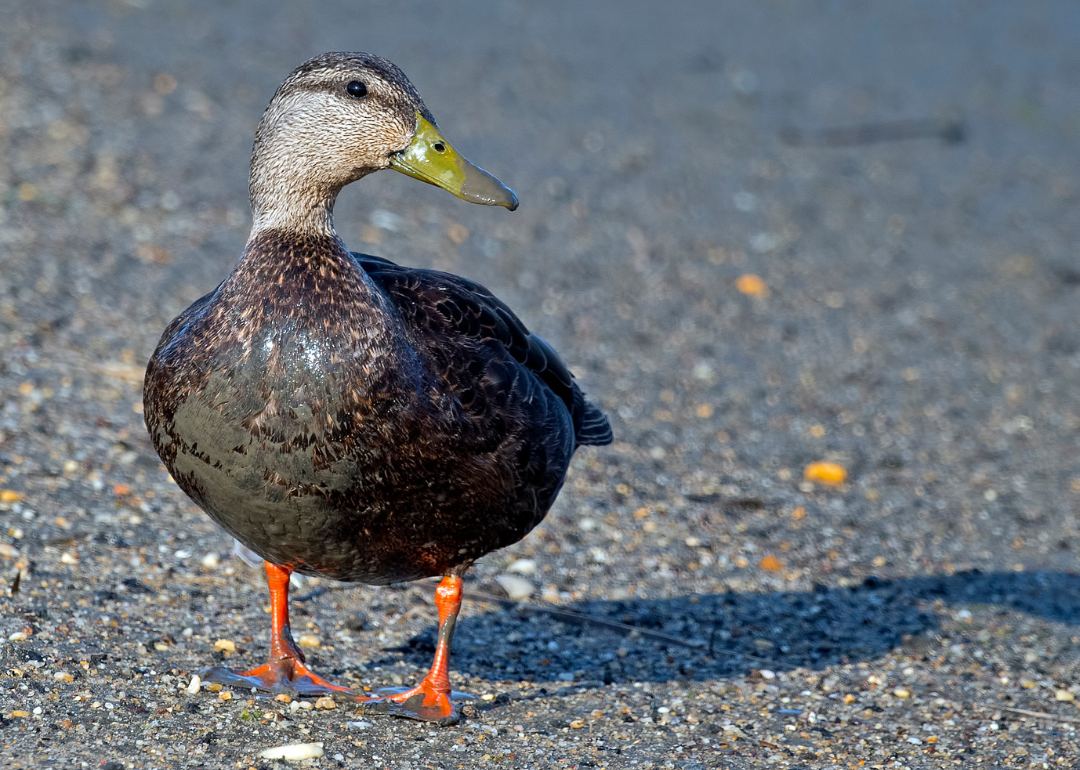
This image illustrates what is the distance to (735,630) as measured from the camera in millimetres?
5324

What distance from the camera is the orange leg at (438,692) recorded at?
423cm

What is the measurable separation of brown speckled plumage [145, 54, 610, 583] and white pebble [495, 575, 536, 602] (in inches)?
45.3

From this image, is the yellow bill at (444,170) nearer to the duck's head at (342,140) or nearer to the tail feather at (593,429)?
the duck's head at (342,140)

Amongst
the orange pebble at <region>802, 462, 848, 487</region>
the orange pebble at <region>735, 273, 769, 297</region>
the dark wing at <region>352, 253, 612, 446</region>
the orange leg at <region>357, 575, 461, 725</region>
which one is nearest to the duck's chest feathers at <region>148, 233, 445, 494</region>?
the dark wing at <region>352, 253, 612, 446</region>

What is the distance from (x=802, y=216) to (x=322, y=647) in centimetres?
→ 647

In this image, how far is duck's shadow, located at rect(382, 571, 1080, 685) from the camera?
193 inches

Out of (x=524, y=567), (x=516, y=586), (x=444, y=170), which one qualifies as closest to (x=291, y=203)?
(x=444, y=170)

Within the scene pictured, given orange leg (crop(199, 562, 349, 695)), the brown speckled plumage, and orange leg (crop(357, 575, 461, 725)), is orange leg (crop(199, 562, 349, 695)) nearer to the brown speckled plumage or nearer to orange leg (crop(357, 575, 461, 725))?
orange leg (crop(357, 575, 461, 725))

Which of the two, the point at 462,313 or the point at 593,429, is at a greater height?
the point at 462,313

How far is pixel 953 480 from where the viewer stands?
23.3 feet

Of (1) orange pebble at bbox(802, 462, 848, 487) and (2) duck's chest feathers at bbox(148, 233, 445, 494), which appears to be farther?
(1) orange pebble at bbox(802, 462, 848, 487)

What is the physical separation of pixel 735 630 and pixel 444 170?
8.06 feet

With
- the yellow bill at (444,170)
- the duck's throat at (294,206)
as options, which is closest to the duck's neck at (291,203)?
the duck's throat at (294,206)

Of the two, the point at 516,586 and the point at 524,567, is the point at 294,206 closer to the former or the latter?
the point at 516,586
